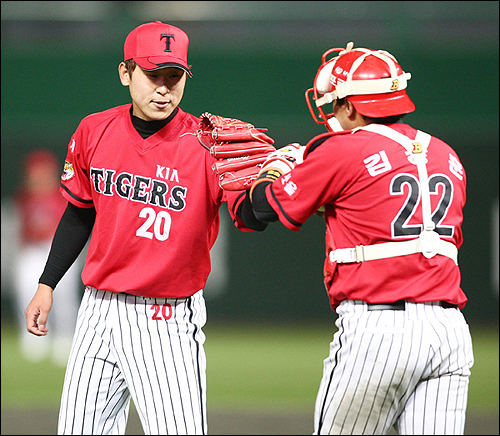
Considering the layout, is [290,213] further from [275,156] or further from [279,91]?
[279,91]

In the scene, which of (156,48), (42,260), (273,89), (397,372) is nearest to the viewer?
(397,372)

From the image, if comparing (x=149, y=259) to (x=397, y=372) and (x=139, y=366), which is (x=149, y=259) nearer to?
(x=139, y=366)

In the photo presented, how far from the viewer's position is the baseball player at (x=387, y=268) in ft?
7.49

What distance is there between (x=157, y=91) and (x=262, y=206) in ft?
2.08

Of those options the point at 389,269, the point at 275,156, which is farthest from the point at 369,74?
the point at 389,269

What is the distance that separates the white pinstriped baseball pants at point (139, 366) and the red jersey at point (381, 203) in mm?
625

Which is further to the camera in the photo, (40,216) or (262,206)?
(40,216)

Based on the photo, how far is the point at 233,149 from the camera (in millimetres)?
2664

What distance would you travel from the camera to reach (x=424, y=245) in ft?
7.49

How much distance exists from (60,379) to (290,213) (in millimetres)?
4665

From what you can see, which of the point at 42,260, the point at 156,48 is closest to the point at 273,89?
the point at 42,260

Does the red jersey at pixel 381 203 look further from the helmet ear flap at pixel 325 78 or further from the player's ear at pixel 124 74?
the player's ear at pixel 124 74

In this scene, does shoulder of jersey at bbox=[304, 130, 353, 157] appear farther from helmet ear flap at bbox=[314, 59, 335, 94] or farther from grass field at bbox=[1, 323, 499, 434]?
grass field at bbox=[1, 323, 499, 434]

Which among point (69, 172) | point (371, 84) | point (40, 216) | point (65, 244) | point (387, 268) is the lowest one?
point (387, 268)
